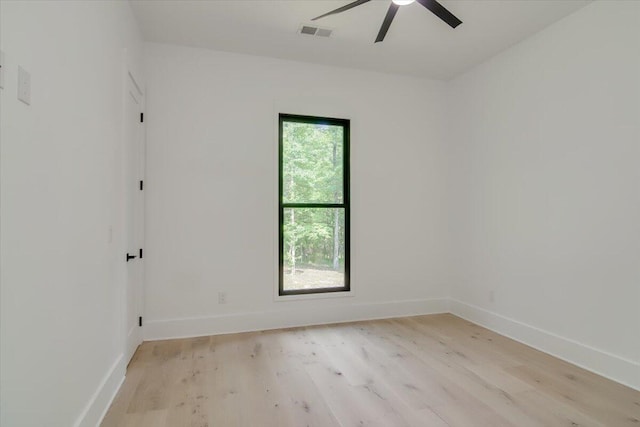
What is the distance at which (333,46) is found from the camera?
12.0 ft

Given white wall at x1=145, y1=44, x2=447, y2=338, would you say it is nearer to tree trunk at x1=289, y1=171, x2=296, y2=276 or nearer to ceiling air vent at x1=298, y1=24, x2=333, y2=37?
tree trunk at x1=289, y1=171, x2=296, y2=276

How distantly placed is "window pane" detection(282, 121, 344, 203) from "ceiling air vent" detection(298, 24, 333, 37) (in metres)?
1.01

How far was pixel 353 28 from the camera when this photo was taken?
328 centimetres

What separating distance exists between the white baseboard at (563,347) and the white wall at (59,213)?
11.7 feet

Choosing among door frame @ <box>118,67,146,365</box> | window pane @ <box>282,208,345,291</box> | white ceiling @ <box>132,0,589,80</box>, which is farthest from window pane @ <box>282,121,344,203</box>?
door frame @ <box>118,67,146,365</box>

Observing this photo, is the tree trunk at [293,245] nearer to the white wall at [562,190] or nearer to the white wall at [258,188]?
the white wall at [258,188]

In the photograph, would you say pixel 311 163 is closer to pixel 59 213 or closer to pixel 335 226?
pixel 335 226

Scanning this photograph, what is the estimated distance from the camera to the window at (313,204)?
4035mm

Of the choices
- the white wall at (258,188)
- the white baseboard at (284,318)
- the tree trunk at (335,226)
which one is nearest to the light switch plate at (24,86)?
the white wall at (258,188)

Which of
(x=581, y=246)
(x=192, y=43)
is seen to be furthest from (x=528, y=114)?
(x=192, y=43)

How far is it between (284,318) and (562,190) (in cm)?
Result: 299

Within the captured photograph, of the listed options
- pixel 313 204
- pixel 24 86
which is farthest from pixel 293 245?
pixel 24 86

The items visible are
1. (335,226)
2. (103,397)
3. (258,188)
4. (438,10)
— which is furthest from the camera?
(335,226)

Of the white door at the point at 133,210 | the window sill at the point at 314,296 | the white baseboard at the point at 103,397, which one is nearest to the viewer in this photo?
the white baseboard at the point at 103,397
